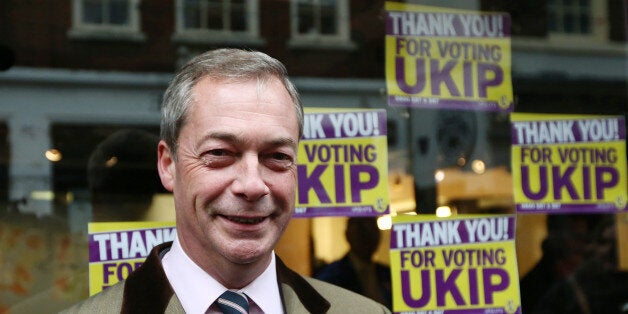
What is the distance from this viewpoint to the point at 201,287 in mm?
2543

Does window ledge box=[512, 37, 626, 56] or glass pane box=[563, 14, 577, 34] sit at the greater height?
glass pane box=[563, 14, 577, 34]

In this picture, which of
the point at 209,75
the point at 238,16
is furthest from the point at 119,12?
the point at 209,75

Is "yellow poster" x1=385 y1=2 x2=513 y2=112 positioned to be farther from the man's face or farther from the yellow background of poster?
the man's face

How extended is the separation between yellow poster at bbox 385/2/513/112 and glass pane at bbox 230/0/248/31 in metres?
0.66

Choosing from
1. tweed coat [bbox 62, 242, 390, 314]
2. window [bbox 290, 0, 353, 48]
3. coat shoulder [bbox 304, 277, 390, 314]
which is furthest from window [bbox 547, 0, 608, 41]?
tweed coat [bbox 62, 242, 390, 314]

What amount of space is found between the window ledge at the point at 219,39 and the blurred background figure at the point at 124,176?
1.45 feet

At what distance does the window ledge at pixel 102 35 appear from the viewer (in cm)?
365

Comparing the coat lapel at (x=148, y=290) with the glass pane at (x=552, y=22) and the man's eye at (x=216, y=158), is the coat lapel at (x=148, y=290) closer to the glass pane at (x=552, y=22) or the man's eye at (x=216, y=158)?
the man's eye at (x=216, y=158)

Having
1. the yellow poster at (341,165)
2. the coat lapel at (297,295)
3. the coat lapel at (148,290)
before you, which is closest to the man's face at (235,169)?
the coat lapel at (148,290)

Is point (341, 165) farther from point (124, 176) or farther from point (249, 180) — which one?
point (249, 180)

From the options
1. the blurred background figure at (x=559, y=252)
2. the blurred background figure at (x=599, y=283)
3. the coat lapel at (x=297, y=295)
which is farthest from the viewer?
the blurred background figure at (x=599, y=283)

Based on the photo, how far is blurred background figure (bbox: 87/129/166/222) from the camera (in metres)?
3.63

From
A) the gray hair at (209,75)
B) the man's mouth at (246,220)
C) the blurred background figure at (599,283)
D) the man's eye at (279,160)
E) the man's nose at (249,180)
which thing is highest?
the gray hair at (209,75)

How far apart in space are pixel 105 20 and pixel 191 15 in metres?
0.37
